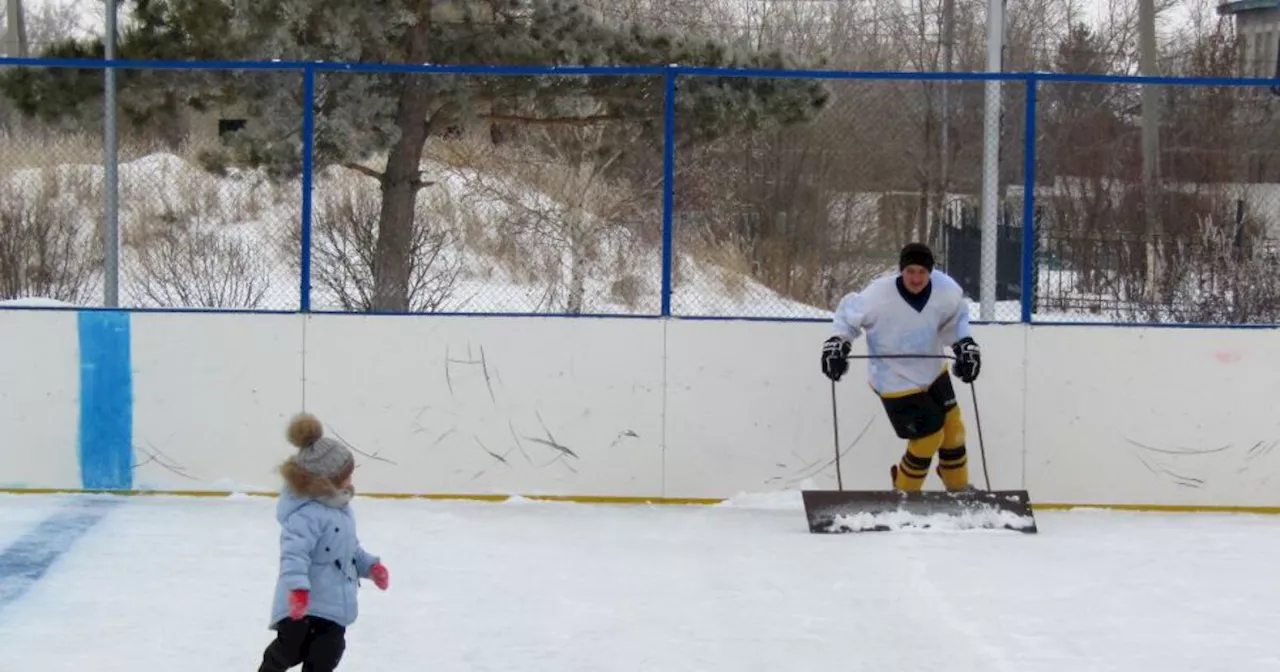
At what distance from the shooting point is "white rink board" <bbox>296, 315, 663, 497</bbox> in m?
8.71

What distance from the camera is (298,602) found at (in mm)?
4480

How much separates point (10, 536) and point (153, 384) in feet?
4.38

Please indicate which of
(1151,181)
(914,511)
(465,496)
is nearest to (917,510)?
(914,511)

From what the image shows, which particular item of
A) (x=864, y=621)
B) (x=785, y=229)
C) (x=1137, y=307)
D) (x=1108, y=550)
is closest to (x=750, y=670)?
(x=864, y=621)

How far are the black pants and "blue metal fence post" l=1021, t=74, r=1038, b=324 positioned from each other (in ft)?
16.4

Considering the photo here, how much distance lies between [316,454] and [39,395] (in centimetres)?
459

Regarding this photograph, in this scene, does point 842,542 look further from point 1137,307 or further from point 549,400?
point 1137,307

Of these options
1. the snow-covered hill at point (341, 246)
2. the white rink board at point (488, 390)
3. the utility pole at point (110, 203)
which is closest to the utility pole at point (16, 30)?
the utility pole at point (110, 203)

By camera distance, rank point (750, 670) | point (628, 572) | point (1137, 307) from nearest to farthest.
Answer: point (750, 670) < point (628, 572) < point (1137, 307)

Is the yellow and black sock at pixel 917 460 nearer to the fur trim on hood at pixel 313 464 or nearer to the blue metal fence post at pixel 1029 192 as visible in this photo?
the blue metal fence post at pixel 1029 192

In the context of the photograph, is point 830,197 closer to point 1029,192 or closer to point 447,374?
point 1029,192

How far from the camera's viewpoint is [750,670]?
224 inches

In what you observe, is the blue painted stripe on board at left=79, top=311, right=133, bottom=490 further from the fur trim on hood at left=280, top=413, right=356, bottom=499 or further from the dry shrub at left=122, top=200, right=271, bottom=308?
the fur trim on hood at left=280, top=413, right=356, bottom=499

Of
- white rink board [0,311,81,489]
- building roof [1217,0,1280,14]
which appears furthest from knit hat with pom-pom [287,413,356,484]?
building roof [1217,0,1280,14]
